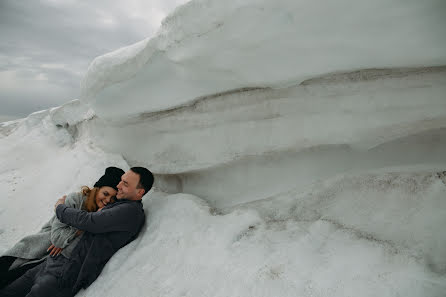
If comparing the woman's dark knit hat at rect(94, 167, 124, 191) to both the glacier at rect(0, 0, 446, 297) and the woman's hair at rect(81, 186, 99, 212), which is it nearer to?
the woman's hair at rect(81, 186, 99, 212)

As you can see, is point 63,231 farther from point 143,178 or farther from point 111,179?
point 143,178

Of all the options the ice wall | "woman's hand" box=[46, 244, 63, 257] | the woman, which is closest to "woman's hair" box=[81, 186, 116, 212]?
the woman

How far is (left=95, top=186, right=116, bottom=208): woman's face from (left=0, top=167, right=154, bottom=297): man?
0.12 metres

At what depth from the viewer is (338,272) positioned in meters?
1.42

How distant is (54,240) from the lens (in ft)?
6.21

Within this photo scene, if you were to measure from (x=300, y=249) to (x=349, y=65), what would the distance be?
973 millimetres

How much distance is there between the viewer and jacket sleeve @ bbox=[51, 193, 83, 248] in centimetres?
188

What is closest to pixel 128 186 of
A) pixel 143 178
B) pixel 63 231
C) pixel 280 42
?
pixel 143 178

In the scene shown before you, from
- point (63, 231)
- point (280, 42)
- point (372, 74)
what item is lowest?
point (63, 231)

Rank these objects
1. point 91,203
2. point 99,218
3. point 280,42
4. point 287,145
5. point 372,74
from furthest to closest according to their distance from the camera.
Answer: point 91,203, point 287,145, point 99,218, point 372,74, point 280,42

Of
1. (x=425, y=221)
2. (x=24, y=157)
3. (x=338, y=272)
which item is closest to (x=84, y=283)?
(x=338, y=272)

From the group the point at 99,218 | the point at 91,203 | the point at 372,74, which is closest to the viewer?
the point at 372,74

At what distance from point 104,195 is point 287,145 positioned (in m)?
1.27

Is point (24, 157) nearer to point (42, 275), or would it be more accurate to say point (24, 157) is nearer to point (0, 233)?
point (0, 233)
